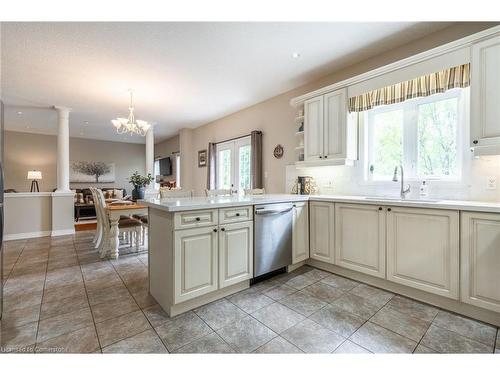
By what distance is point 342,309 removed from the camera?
79.0 inches

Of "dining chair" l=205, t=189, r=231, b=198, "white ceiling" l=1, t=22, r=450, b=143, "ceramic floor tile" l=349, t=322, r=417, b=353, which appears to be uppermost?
"white ceiling" l=1, t=22, r=450, b=143

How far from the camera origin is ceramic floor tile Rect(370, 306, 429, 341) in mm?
1674

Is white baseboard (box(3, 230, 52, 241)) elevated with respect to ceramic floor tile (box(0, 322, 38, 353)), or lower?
elevated

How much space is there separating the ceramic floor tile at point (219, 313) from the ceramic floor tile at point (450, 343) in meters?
1.31

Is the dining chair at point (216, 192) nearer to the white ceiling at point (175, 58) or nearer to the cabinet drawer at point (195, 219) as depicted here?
the cabinet drawer at point (195, 219)

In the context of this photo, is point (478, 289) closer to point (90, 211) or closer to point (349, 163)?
point (349, 163)

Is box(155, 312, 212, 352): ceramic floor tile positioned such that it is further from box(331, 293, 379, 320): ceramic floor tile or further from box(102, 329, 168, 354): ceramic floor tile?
box(331, 293, 379, 320): ceramic floor tile

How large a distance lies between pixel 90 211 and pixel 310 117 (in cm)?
715

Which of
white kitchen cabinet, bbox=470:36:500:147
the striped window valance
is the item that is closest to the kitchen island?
the striped window valance

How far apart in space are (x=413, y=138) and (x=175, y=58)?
9.72ft

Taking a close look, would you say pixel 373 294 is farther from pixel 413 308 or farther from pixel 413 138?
pixel 413 138

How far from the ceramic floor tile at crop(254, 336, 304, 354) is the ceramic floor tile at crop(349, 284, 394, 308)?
997 millimetres
